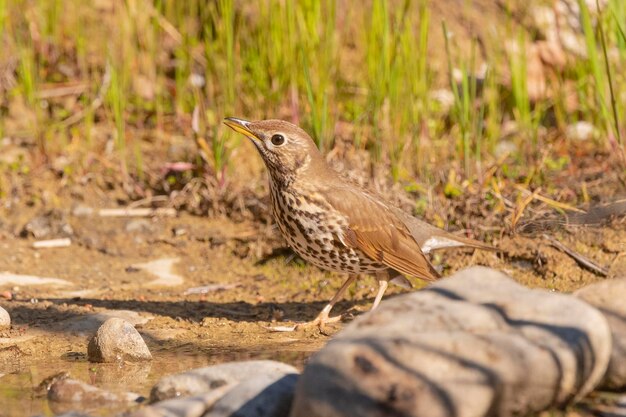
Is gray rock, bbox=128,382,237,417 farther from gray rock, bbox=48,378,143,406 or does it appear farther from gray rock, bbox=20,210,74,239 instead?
gray rock, bbox=20,210,74,239

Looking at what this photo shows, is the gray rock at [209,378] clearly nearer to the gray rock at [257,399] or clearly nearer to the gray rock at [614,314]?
the gray rock at [257,399]

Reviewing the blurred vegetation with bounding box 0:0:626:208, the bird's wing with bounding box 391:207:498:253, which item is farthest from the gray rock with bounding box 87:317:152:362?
the blurred vegetation with bounding box 0:0:626:208

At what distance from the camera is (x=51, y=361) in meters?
5.23

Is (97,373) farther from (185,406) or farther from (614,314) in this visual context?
(614,314)

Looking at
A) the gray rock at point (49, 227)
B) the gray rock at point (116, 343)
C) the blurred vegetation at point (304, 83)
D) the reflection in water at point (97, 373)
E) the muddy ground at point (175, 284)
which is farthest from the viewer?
the gray rock at point (49, 227)

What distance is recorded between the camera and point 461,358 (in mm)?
3666

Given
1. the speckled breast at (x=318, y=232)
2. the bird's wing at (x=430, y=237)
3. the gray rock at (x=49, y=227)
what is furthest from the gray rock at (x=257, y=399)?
the gray rock at (x=49, y=227)

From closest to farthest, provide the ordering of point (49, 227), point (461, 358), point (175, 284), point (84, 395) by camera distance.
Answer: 1. point (461, 358)
2. point (84, 395)
3. point (175, 284)
4. point (49, 227)

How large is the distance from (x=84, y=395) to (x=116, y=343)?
668 mm

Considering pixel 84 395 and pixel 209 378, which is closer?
pixel 209 378

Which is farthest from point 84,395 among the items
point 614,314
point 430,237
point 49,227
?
point 49,227

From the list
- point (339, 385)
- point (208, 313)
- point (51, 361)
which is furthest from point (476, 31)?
point (339, 385)

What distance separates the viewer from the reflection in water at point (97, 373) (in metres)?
4.40

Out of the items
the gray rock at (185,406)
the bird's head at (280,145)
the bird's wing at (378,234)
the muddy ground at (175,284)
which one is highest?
the bird's head at (280,145)
